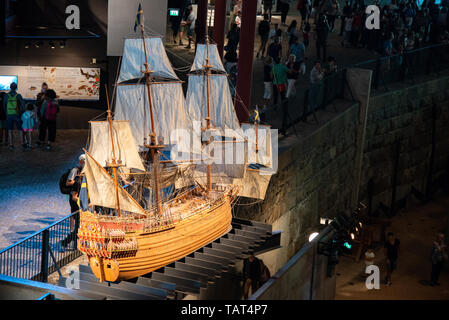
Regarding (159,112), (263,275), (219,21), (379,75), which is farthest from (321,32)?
(263,275)

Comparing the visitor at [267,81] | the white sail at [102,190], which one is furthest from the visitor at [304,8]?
the white sail at [102,190]

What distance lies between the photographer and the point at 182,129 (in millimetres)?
20266

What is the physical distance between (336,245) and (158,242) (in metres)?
5.27

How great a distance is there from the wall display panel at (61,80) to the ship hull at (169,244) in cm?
1083

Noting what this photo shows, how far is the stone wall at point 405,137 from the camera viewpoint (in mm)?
31250

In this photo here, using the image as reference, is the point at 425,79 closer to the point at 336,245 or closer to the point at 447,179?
the point at 447,179

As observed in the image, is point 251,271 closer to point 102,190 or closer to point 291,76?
point 102,190

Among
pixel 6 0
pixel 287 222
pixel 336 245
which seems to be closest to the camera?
pixel 336 245

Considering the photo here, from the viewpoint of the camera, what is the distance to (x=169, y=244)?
Answer: 1717 cm

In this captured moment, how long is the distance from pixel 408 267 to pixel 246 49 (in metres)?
10.2

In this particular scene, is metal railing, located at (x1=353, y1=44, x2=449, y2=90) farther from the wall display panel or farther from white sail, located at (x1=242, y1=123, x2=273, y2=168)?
white sail, located at (x1=242, y1=123, x2=273, y2=168)

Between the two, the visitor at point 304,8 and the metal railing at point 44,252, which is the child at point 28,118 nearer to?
the metal railing at point 44,252
